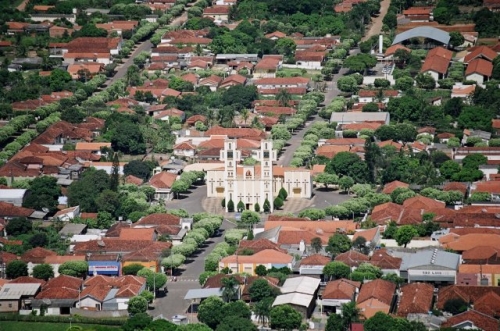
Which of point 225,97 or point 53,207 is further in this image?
point 225,97

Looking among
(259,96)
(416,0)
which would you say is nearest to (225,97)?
(259,96)

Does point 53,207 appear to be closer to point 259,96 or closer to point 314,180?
point 314,180

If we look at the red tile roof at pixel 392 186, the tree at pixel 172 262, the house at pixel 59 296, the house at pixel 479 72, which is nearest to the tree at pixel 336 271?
the tree at pixel 172 262

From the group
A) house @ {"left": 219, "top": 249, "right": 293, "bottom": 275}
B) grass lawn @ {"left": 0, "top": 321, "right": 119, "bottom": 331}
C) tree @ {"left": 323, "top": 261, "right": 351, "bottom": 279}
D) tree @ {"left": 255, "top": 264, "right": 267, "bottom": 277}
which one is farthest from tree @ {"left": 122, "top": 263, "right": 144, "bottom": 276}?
tree @ {"left": 323, "top": 261, "right": 351, "bottom": 279}

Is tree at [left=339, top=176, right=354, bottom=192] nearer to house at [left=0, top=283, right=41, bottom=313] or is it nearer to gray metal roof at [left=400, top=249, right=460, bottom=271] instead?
gray metal roof at [left=400, top=249, right=460, bottom=271]

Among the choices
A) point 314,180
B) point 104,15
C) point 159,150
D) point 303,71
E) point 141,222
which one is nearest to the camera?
point 141,222

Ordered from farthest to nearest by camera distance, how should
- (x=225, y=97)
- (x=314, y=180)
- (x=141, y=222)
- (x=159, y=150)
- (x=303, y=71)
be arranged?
(x=303, y=71) → (x=225, y=97) → (x=159, y=150) → (x=314, y=180) → (x=141, y=222)

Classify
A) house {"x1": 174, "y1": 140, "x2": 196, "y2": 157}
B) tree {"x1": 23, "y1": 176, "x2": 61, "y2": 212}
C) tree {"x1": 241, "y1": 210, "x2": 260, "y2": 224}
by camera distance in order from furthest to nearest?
house {"x1": 174, "y1": 140, "x2": 196, "y2": 157} → tree {"x1": 23, "y1": 176, "x2": 61, "y2": 212} → tree {"x1": 241, "y1": 210, "x2": 260, "y2": 224}
